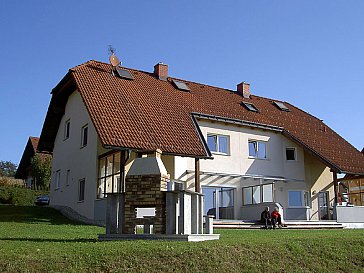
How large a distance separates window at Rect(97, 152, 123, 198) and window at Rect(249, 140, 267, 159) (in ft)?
31.4

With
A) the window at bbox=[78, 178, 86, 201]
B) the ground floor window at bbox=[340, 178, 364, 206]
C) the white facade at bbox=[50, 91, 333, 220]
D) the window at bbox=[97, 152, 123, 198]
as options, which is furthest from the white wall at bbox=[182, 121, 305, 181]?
the ground floor window at bbox=[340, 178, 364, 206]

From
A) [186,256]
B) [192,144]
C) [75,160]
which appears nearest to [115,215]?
[186,256]

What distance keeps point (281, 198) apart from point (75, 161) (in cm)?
1245

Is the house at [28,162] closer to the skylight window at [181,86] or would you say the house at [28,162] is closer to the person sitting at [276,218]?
the skylight window at [181,86]

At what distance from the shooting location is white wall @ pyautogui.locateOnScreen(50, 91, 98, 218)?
76.8 feet

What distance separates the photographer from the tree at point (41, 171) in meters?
42.7

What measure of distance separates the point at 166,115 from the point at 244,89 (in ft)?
33.9

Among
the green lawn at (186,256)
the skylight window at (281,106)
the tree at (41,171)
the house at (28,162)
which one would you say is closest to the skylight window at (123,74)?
the skylight window at (281,106)

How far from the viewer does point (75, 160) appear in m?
26.0

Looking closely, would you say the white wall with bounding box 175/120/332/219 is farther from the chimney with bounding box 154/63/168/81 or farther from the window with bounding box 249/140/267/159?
the chimney with bounding box 154/63/168/81

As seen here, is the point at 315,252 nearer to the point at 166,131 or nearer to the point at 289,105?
the point at 166,131

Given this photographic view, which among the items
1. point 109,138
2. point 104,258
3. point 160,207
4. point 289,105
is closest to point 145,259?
point 104,258

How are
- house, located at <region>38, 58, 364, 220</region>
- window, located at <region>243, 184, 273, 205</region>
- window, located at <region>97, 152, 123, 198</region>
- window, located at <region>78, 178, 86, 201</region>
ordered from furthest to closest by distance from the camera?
window, located at <region>243, 184, 273, 205</region> → window, located at <region>78, 178, 86, 201</region> → house, located at <region>38, 58, 364, 220</region> → window, located at <region>97, 152, 123, 198</region>

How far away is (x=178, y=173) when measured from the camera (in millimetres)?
24719
